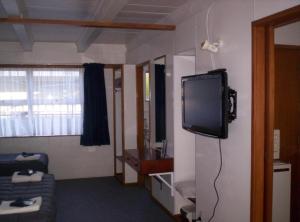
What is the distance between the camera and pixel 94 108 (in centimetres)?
625

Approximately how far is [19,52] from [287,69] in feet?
15.7

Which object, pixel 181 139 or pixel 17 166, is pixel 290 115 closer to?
pixel 181 139

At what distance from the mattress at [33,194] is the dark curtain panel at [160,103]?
1670mm

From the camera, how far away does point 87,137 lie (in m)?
6.26

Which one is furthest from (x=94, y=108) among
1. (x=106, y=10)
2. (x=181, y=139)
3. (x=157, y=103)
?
(x=106, y=10)

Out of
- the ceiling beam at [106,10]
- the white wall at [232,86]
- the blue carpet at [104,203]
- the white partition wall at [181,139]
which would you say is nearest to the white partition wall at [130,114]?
the blue carpet at [104,203]

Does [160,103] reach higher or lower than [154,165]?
higher

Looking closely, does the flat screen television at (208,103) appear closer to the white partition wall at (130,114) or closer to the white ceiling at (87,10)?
the white ceiling at (87,10)

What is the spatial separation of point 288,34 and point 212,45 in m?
0.78

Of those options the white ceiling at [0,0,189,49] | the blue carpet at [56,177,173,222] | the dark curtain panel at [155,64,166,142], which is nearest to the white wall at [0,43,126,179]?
the blue carpet at [56,177,173,222]

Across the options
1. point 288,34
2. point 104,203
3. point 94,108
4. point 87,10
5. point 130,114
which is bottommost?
point 104,203

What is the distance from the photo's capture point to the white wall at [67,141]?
6133 mm

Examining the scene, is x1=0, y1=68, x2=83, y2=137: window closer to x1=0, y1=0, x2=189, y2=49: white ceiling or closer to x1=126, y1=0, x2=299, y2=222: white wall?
x1=0, y1=0, x2=189, y2=49: white ceiling

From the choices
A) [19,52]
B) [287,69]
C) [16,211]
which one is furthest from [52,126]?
[287,69]
